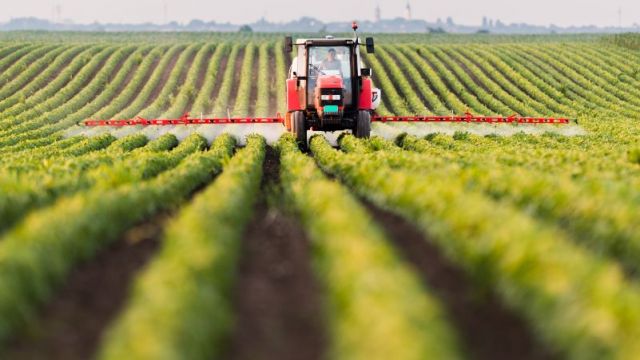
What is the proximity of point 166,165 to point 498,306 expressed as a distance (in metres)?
9.49

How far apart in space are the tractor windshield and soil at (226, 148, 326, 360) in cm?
1244

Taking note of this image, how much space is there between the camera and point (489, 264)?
7.23m

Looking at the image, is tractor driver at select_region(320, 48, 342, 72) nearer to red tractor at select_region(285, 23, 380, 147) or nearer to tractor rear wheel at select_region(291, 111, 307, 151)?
red tractor at select_region(285, 23, 380, 147)

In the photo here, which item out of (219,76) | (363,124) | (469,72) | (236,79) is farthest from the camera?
(469,72)

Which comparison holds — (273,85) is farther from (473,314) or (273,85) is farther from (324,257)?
(473,314)

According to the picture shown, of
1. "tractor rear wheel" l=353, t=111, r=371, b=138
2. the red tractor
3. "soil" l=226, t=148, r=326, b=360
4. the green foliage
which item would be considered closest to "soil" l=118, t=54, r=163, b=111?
the red tractor

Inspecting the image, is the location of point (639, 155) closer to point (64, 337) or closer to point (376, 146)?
point (376, 146)

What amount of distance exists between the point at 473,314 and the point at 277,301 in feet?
5.47

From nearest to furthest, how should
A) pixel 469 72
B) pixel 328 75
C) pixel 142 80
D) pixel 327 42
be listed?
1. pixel 328 75
2. pixel 327 42
3. pixel 142 80
4. pixel 469 72

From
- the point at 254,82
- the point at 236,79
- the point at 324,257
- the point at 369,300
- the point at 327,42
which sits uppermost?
the point at 327,42

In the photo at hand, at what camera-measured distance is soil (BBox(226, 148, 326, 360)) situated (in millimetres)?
6328

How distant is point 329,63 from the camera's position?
72.1ft

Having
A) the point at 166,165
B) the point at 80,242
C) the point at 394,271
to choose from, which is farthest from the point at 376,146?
the point at 394,271

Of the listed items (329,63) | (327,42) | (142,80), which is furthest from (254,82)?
(327,42)
